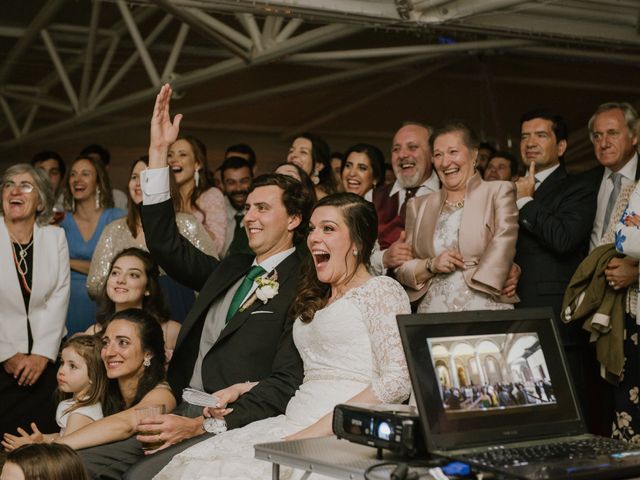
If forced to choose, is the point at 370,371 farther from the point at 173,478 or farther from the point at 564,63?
the point at 564,63

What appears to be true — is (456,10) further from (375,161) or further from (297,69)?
(297,69)

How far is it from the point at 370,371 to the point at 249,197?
1002 mm

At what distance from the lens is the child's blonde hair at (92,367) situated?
4402 millimetres

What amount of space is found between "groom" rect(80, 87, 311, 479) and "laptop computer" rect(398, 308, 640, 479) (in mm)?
1213

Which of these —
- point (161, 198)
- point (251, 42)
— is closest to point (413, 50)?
point (251, 42)

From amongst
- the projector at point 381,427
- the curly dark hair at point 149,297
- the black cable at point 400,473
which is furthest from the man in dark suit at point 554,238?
the black cable at point 400,473

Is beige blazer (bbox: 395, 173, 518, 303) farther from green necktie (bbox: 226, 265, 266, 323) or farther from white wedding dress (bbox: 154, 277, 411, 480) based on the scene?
white wedding dress (bbox: 154, 277, 411, 480)

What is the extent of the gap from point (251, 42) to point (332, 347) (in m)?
4.46

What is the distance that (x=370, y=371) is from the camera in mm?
3359

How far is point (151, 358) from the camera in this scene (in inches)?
172

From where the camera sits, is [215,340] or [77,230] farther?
[77,230]

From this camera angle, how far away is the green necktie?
389 centimetres

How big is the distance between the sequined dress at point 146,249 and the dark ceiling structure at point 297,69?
1512 millimetres

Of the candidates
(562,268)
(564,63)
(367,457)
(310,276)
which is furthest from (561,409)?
(564,63)
